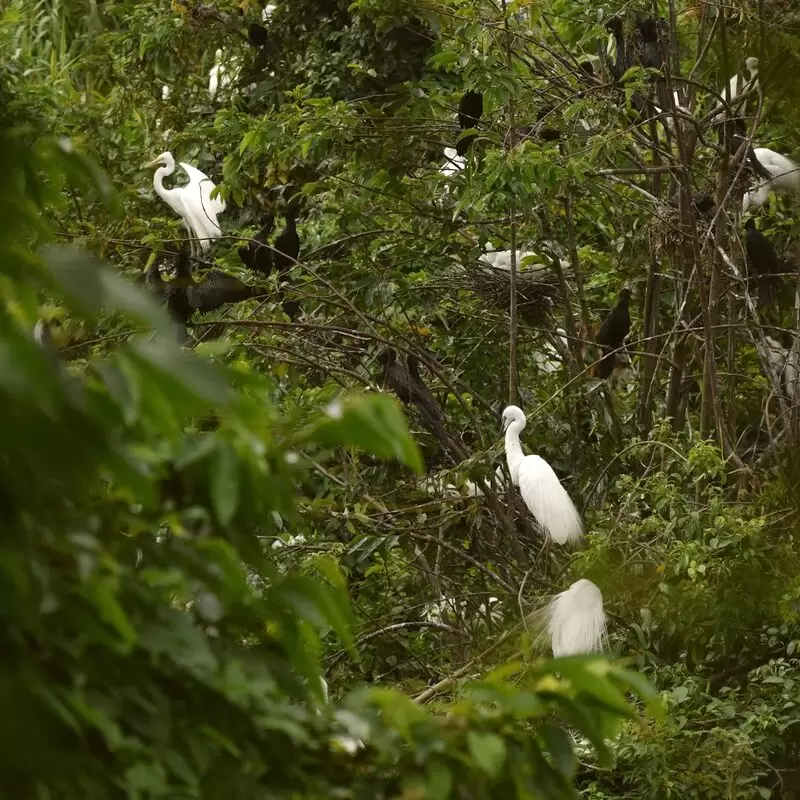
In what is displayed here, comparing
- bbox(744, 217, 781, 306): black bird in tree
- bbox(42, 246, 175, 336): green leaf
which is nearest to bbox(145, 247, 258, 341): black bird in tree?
bbox(744, 217, 781, 306): black bird in tree

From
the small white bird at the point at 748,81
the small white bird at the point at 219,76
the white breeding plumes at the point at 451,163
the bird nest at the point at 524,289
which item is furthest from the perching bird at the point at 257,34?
the small white bird at the point at 748,81

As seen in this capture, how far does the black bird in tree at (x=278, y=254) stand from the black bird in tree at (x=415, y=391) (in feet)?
1.01

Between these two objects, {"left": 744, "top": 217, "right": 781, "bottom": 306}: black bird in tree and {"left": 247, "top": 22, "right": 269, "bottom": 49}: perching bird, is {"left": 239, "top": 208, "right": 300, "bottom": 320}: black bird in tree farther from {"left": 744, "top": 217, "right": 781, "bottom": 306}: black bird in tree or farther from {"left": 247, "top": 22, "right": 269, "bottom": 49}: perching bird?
{"left": 744, "top": 217, "right": 781, "bottom": 306}: black bird in tree

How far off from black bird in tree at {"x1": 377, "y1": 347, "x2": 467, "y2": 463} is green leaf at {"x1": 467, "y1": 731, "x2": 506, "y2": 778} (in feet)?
8.25

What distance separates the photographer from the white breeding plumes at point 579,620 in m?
2.88

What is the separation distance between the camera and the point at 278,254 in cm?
369

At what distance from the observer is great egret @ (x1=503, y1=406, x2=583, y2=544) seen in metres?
3.33

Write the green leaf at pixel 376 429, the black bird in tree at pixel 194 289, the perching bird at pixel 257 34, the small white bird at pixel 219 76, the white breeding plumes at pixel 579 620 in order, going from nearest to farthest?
the green leaf at pixel 376 429 < the white breeding plumes at pixel 579 620 < the black bird in tree at pixel 194 289 < the perching bird at pixel 257 34 < the small white bird at pixel 219 76

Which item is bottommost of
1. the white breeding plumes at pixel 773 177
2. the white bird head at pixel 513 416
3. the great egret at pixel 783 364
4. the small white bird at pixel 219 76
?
the great egret at pixel 783 364

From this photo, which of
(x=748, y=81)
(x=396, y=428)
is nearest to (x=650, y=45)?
(x=748, y=81)

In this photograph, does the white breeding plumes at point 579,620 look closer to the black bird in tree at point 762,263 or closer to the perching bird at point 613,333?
the perching bird at point 613,333

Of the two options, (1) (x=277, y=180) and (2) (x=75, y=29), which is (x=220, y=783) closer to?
(1) (x=277, y=180)

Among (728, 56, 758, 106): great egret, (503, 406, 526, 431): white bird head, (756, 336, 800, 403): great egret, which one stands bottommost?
(756, 336, 800, 403): great egret

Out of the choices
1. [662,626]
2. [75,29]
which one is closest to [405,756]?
[662,626]
